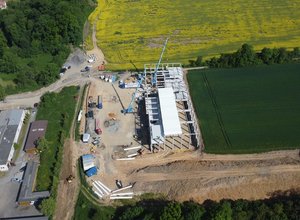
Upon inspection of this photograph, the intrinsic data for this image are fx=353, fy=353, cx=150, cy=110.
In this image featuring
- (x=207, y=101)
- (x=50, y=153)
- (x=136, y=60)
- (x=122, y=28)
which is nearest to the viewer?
(x=50, y=153)

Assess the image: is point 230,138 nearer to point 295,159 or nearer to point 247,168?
point 247,168

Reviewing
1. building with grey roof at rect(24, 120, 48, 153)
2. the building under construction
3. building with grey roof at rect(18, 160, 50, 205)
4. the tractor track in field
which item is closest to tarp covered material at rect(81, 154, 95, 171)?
building with grey roof at rect(18, 160, 50, 205)

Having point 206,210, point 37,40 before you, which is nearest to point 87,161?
point 206,210

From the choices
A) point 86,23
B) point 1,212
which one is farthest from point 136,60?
point 1,212

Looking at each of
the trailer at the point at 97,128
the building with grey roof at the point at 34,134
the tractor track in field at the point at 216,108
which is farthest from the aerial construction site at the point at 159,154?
the building with grey roof at the point at 34,134

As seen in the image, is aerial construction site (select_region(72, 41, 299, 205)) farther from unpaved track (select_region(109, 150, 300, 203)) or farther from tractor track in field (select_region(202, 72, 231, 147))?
tractor track in field (select_region(202, 72, 231, 147))

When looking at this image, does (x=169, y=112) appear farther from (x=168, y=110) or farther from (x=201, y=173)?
(x=201, y=173)
